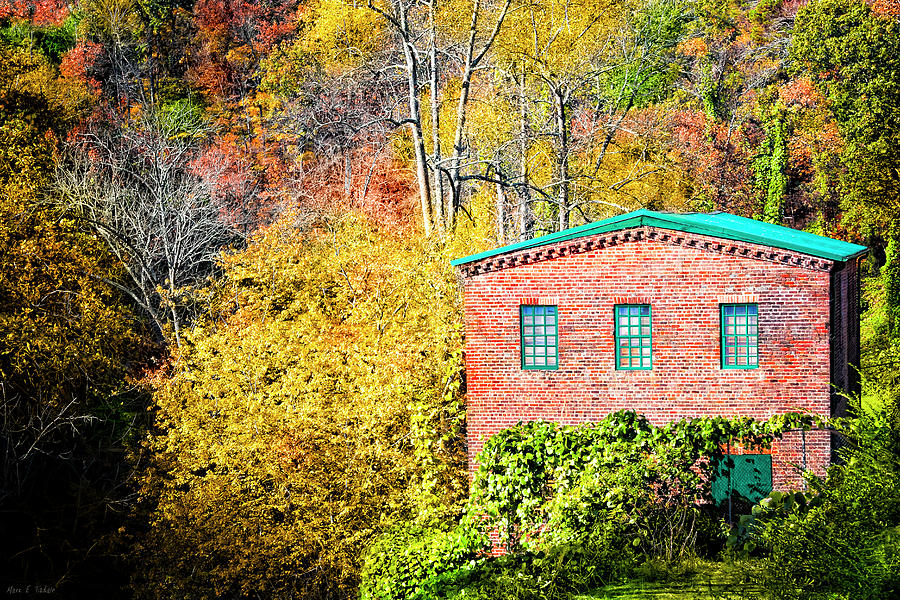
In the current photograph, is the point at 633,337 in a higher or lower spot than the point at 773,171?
lower

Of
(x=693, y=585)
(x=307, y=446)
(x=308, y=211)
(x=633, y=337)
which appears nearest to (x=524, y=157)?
(x=308, y=211)

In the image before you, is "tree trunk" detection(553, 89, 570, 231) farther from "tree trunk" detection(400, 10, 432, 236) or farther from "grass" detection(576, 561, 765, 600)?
"grass" detection(576, 561, 765, 600)

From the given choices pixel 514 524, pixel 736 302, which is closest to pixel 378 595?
pixel 514 524

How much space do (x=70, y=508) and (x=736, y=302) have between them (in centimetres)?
2353

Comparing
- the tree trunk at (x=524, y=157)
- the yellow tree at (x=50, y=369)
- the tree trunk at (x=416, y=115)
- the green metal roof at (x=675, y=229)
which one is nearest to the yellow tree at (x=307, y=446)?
the green metal roof at (x=675, y=229)

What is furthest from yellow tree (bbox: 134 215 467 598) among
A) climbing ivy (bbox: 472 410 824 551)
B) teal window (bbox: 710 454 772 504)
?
teal window (bbox: 710 454 772 504)

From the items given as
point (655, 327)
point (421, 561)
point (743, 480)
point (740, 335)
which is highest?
point (655, 327)

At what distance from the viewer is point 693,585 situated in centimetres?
1866

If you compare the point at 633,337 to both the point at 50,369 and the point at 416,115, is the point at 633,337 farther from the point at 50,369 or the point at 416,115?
the point at 50,369

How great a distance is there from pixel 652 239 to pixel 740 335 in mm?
3227

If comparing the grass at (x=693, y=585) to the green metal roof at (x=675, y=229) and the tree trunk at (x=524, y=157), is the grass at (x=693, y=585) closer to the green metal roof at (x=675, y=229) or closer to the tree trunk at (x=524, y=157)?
the green metal roof at (x=675, y=229)

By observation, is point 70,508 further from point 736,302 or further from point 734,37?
point 734,37

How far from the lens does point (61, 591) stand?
3023cm

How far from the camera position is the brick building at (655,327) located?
76.3 ft
